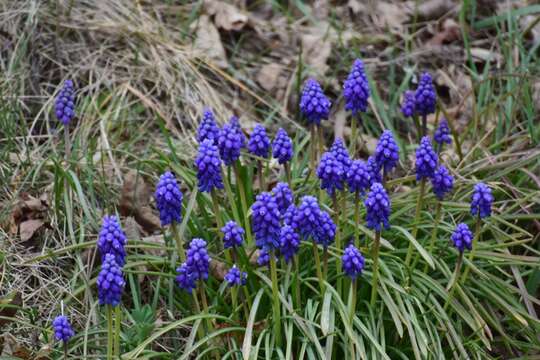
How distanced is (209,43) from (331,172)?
3555 mm

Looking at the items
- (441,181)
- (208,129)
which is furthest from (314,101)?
(441,181)

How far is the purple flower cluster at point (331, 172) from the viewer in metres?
4.61

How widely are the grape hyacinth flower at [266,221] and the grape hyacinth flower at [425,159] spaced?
0.97m

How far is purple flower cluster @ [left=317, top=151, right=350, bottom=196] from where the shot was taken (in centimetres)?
461

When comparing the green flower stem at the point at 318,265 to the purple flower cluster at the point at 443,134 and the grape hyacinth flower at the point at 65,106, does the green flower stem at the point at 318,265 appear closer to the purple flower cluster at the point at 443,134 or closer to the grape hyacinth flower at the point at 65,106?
the purple flower cluster at the point at 443,134

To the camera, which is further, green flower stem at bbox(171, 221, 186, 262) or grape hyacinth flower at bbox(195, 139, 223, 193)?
green flower stem at bbox(171, 221, 186, 262)

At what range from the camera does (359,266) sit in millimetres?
4414

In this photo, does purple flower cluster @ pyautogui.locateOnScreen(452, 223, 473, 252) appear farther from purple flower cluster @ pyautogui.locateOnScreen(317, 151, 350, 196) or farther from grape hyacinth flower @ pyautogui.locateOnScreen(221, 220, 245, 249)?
grape hyacinth flower @ pyautogui.locateOnScreen(221, 220, 245, 249)

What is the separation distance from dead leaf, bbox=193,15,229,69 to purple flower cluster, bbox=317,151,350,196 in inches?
125

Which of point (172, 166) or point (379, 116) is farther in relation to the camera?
point (379, 116)

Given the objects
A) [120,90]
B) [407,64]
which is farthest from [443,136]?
[120,90]

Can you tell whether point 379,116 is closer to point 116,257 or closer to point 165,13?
point 165,13

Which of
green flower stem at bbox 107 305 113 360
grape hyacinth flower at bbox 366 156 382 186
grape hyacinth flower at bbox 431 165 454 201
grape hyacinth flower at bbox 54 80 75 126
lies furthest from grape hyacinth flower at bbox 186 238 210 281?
grape hyacinth flower at bbox 54 80 75 126

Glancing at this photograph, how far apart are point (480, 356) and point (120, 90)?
3.65 metres
